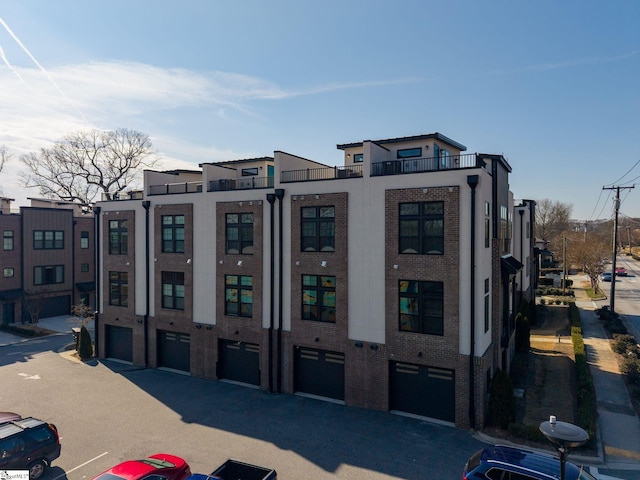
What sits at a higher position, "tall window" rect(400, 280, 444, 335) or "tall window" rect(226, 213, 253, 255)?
"tall window" rect(226, 213, 253, 255)

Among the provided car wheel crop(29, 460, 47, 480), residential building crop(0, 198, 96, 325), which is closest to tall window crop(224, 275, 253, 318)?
car wheel crop(29, 460, 47, 480)

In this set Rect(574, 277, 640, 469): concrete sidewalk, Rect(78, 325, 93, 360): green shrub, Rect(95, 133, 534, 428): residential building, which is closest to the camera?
Rect(574, 277, 640, 469): concrete sidewalk

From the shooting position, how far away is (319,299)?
64.0 feet

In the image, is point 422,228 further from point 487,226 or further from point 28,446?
point 28,446

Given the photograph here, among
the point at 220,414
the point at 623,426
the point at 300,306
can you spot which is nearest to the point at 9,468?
the point at 220,414

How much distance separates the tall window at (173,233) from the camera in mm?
23703

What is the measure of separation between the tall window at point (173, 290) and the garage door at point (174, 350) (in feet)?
5.37

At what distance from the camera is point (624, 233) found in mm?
129250

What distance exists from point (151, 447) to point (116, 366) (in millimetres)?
11567

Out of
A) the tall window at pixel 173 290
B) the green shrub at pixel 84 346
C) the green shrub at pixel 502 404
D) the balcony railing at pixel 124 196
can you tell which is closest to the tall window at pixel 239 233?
the tall window at pixel 173 290

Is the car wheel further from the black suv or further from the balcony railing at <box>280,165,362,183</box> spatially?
the balcony railing at <box>280,165,362,183</box>

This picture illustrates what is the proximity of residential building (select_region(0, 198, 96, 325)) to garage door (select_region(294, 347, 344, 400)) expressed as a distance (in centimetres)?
2656

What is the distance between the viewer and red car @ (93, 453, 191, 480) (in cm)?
1102

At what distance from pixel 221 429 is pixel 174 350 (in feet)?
29.5
